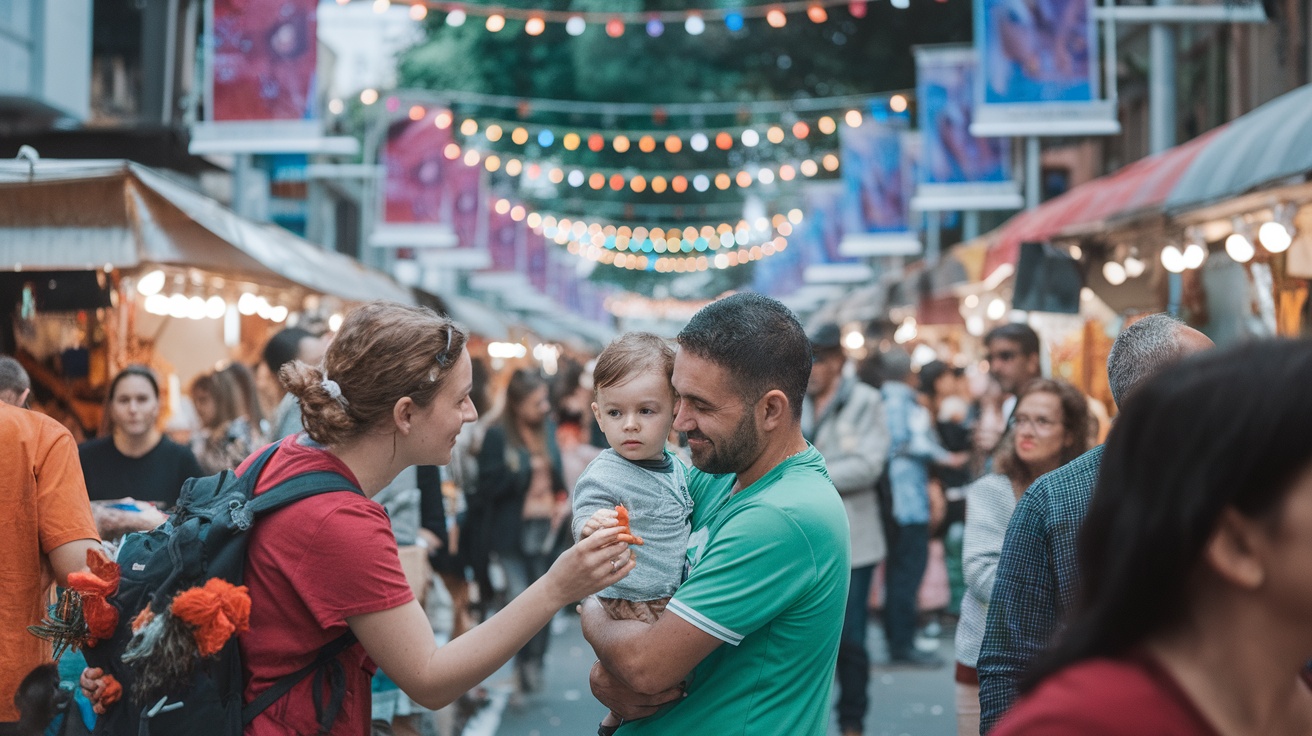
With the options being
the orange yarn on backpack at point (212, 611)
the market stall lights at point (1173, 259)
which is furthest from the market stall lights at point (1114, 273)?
the orange yarn on backpack at point (212, 611)

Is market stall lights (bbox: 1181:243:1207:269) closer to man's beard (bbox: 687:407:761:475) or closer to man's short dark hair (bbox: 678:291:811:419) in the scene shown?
man's short dark hair (bbox: 678:291:811:419)

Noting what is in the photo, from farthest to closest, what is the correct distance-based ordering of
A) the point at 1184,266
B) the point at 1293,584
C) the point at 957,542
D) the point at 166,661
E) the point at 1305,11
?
1. the point at 1305,11
2. the point at 957,542
3. the point at 1184,266
4. the point at 166,661
5. the point at 1293,584

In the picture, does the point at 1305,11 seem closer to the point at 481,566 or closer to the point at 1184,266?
the point at 1184,266

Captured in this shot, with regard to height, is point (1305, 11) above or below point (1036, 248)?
above

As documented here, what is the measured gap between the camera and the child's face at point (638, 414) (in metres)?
3.33

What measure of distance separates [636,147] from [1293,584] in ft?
110

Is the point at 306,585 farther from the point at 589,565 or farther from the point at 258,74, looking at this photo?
the point at 258,74

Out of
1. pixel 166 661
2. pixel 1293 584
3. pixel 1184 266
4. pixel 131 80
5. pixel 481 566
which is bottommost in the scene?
pixel 481 566

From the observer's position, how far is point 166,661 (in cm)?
253

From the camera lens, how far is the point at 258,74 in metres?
13.9

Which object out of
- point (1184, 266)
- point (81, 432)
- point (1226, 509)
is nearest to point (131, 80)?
point (81, 432)

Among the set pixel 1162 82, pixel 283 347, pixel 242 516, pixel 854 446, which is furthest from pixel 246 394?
pixel 1162 82

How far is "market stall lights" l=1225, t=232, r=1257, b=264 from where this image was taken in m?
8.57

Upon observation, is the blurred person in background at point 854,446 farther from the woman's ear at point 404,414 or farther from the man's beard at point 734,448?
the woman's ear at point 404,414
